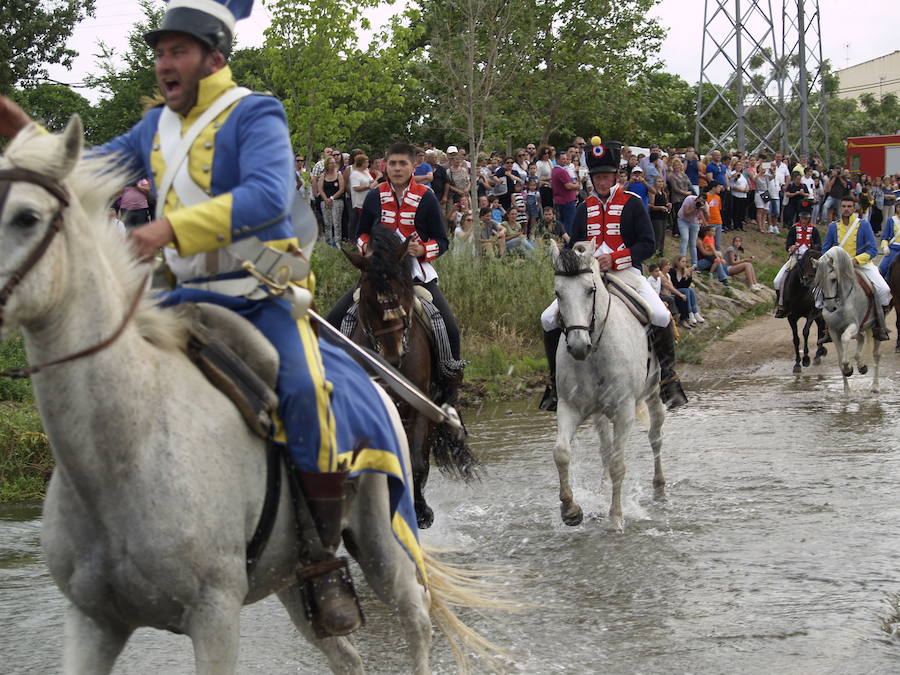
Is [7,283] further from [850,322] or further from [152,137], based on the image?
[850,322]

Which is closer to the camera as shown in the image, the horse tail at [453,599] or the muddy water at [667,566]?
the horse tail at [453,599]

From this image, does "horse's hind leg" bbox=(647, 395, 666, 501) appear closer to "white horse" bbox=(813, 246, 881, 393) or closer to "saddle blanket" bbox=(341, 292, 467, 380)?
"saddle blanket" bbox=(341, 292, 467, 380)

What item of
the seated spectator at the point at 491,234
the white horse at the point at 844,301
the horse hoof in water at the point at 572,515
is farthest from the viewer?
the seated spectator at the point at 491,234

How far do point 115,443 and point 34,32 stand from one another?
2324cm

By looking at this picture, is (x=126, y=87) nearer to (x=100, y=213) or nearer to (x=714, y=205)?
(x=714, y=205)

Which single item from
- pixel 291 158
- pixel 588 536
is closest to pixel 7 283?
pixel 291 158

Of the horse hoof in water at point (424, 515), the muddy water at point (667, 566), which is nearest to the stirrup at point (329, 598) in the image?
the muddy water at point (667, 566)

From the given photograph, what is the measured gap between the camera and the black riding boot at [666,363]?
1072 centimetres

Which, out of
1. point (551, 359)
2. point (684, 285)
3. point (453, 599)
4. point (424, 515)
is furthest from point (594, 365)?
point (684, 285)

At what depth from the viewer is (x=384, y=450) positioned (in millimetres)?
4766

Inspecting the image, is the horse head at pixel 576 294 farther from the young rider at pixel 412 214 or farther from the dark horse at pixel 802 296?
the dark horse at pixel 802 296

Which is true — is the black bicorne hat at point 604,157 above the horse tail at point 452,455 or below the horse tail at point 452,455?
above

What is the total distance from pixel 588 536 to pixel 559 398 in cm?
123

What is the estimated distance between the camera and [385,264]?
28.3 ft
